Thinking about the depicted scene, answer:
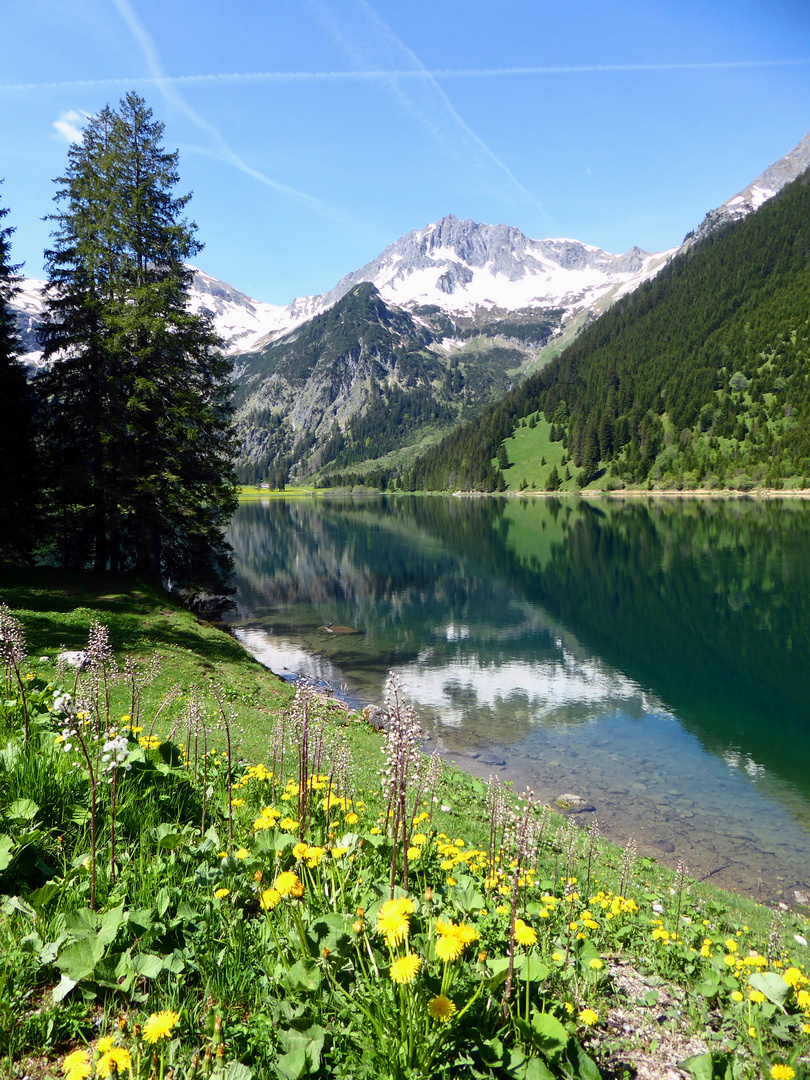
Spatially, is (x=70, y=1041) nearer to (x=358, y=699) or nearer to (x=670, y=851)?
(x=670, y=851)

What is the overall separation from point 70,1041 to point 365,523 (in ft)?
421

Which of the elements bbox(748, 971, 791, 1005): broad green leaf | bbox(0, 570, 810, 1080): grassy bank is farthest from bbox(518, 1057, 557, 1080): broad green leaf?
bbox(748, 971, 791, 1005): broad green leaf

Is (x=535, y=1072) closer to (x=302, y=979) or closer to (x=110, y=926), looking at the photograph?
(x=302, y=979)

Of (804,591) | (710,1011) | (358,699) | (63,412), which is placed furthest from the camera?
(804,591)

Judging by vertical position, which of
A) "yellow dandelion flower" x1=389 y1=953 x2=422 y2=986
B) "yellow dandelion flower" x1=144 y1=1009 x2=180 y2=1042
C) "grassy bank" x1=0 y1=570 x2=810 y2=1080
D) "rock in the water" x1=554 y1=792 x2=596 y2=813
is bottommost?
"rock in the water" x1=554 y1=792 x2=596 y2=813

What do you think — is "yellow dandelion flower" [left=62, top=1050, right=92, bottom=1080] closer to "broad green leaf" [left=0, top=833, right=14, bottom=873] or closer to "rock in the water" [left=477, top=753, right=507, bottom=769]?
"broad green leaf" [left=0, top=833, right=14, bottom=873]

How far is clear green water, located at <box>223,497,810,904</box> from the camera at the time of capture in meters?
16.5

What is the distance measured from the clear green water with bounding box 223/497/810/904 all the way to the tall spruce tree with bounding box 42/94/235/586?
11222mm

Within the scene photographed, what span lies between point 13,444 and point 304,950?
33470 millimetres

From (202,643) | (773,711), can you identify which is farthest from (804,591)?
(202,643)

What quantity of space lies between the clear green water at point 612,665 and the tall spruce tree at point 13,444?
1465cm

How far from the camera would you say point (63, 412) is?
1223 inches

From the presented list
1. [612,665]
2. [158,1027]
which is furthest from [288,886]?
[612,665]

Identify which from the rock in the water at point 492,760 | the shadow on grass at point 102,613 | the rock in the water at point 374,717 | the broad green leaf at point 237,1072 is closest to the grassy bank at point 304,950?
the broad green leaf at point 237,1072
